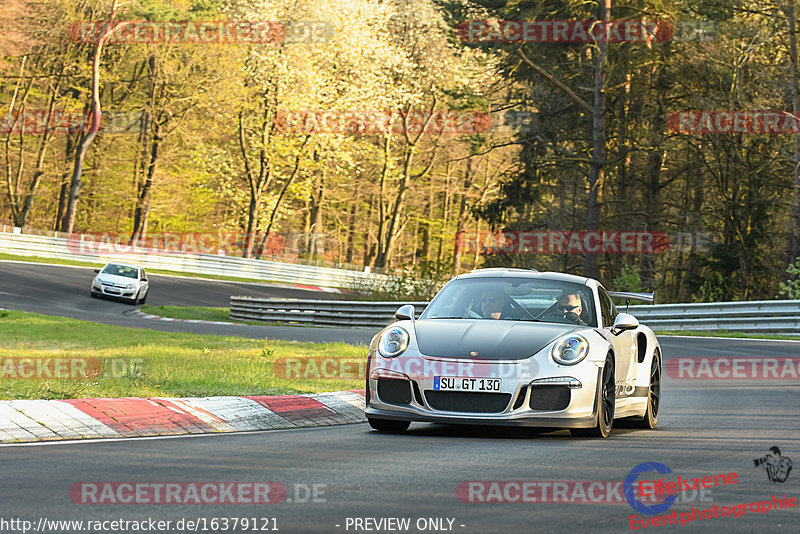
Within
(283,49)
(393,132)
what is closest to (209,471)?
(283,49)

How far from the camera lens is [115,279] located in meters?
37.7

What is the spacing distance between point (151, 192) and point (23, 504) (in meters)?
61.8

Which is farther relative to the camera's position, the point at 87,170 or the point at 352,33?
the point at 87,170

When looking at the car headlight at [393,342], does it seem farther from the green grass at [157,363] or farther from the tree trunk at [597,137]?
the tree trunk at [597,137]

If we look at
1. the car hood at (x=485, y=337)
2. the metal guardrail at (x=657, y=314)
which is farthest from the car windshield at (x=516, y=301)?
the metal guardrail at (x=657, y=314)

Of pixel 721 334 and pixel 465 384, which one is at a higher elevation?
pixel 721 334

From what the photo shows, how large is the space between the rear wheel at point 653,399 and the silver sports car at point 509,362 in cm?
18

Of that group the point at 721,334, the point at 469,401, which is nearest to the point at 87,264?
the point at 721,334

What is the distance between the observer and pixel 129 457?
286 inches

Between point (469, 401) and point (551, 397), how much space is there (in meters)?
0.65

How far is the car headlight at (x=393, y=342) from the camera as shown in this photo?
9.01 metres

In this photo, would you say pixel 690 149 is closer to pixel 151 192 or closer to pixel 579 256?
pixel 579 256

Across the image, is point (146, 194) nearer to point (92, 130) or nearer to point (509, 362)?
point (92, 130)

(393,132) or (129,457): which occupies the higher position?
(393,132)
